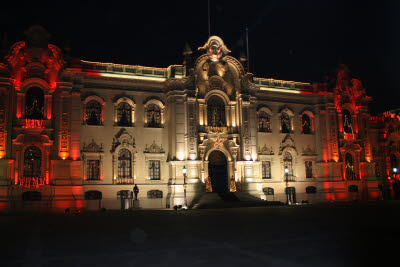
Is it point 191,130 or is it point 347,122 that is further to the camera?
point 347,122

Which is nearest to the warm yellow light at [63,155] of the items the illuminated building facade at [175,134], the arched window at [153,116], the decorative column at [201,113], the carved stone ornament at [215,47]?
the illuminated building facade at [175,134]

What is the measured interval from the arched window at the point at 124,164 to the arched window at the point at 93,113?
11.7ft

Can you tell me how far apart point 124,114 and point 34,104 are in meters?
7.91

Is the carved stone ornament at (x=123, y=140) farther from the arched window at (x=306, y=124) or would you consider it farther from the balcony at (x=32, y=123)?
the arched window at (x=306, y=124)

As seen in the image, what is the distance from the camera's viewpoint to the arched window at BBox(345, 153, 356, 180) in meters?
46.7

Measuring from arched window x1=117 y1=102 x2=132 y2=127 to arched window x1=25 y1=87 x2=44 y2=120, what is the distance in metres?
6.78

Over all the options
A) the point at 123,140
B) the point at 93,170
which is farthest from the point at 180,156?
the point at 93,170

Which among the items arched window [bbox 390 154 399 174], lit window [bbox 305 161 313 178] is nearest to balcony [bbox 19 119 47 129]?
lit window [bbox 305 161 313 178]

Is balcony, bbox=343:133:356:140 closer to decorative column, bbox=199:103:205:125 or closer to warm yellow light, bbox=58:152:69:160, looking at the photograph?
decorative column, bbox=199:103:205:125

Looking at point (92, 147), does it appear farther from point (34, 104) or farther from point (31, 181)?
point (34, 104)

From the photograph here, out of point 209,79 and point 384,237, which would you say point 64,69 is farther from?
point 384,237

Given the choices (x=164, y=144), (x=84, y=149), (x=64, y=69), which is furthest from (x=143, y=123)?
A: (x=64, y=69)

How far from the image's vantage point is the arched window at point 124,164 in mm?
38094

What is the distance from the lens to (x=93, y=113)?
3784cm
